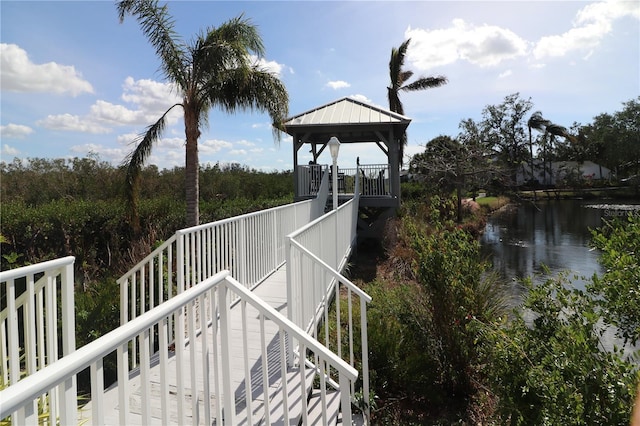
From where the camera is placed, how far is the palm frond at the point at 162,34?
835 cm

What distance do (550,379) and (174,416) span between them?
9.18 ft

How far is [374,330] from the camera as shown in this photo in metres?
→ 4.68

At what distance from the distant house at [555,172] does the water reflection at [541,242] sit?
51.5 ft

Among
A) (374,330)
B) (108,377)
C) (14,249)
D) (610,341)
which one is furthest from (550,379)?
(14,249)

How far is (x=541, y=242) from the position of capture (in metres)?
16.1

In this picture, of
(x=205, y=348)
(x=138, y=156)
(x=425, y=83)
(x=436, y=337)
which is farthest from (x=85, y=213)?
(x=425, y=83)

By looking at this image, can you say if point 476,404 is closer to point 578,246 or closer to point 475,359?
point 475,359

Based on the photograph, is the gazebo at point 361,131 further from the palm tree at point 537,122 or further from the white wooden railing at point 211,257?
the palm tree at point 537,122

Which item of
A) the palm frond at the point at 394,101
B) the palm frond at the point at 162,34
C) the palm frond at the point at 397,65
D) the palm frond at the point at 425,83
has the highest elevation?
the palm frond at the point at 397,65

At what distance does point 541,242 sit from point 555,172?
103ft

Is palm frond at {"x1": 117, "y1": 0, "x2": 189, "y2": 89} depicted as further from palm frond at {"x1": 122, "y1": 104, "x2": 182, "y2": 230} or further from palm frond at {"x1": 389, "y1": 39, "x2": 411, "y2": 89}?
palm frond at {"x1": 389, "y1": 39, "x2": 411, "y2": 89}

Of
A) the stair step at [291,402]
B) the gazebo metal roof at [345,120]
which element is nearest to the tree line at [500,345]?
the stair step at [291,402]

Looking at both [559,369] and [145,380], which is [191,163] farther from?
[559,369]

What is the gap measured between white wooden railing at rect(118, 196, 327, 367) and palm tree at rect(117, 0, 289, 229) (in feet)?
9.57
